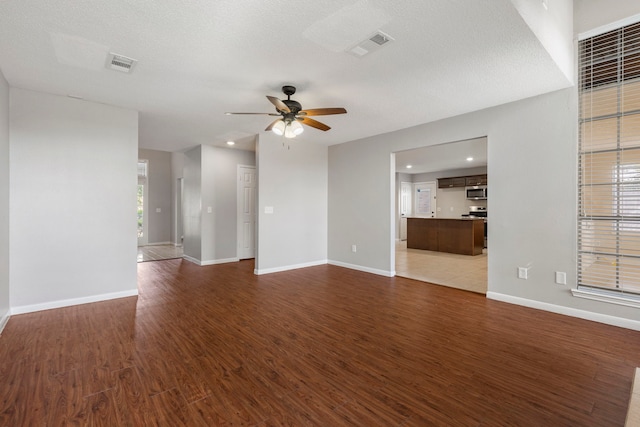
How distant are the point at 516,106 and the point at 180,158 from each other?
8.91 m

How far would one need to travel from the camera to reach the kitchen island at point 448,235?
7.39 metres

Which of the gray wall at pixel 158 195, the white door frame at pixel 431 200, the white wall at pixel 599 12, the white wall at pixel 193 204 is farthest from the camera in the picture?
the white door frame at pixel 431 200

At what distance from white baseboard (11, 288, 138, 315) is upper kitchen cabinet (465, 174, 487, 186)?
9.27 meters

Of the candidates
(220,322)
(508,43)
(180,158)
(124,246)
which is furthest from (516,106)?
(180,158)

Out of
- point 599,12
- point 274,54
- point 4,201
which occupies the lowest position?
point 4,201

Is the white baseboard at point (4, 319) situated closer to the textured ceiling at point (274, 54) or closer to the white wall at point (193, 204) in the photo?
the textured ceiling at point (274, 54)

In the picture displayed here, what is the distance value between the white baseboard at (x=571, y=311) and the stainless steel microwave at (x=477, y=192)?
6.24 metres

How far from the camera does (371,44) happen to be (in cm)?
237

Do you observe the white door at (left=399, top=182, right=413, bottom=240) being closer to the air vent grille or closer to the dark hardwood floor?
the dark hardwood floor

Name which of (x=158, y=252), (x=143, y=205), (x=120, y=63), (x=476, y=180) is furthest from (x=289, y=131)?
(x=143, y=205)

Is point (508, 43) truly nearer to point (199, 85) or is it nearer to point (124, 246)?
point (199, 85)

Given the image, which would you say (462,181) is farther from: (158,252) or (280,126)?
(158,252)

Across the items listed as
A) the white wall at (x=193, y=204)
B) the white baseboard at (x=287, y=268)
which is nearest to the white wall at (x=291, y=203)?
the white baseboard at (x=287, y=268)

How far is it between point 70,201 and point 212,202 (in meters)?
2.91
